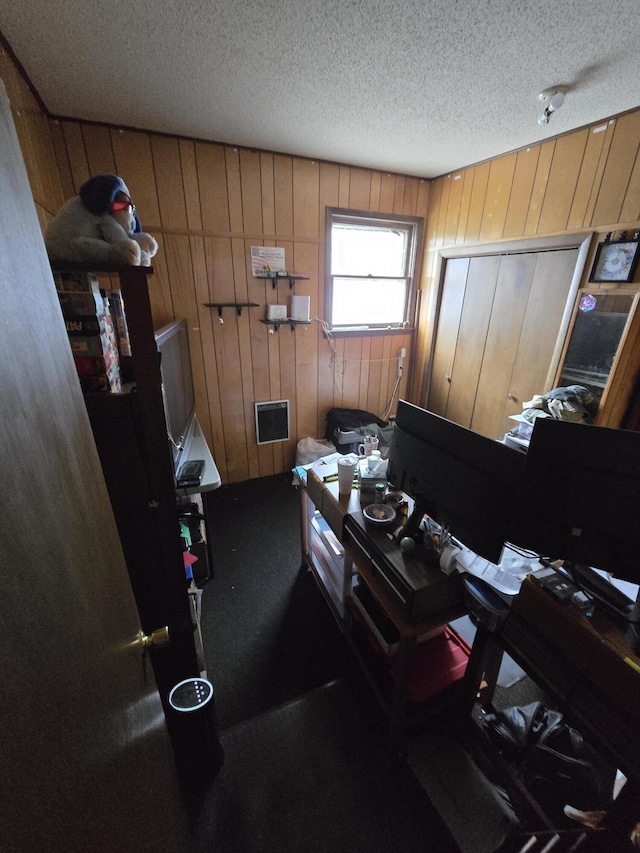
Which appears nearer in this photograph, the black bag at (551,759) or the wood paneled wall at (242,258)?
the black bag at (551,759)

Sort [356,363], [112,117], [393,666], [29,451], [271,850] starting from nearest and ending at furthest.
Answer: [29,451], [271,850], [393,666], [112,117], [356,363]

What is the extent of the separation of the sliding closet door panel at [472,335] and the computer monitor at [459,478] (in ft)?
6.55

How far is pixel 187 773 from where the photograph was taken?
1.25 metres

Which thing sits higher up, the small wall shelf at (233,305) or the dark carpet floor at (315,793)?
the small wall shelf at (233,305)

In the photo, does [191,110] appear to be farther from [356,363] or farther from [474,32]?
[356,363]

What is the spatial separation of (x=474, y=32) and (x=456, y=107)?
59cm

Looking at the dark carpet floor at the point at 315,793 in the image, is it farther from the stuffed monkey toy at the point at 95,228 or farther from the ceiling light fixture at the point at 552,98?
the ceiling light fixture at the point at 552,98

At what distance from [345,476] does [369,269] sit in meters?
2.44

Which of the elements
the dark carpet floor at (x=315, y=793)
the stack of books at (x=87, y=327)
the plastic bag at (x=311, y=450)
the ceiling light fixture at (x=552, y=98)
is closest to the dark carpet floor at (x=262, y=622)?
the dark carpet floor at (x=315, y=793)

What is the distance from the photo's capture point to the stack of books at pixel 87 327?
94 centimetres

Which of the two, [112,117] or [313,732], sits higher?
[112,117]

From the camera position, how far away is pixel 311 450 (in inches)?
129

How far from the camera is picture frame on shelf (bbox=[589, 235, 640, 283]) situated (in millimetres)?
1891

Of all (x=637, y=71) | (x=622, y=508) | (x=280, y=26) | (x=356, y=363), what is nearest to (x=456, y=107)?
(x=637, y=71)
